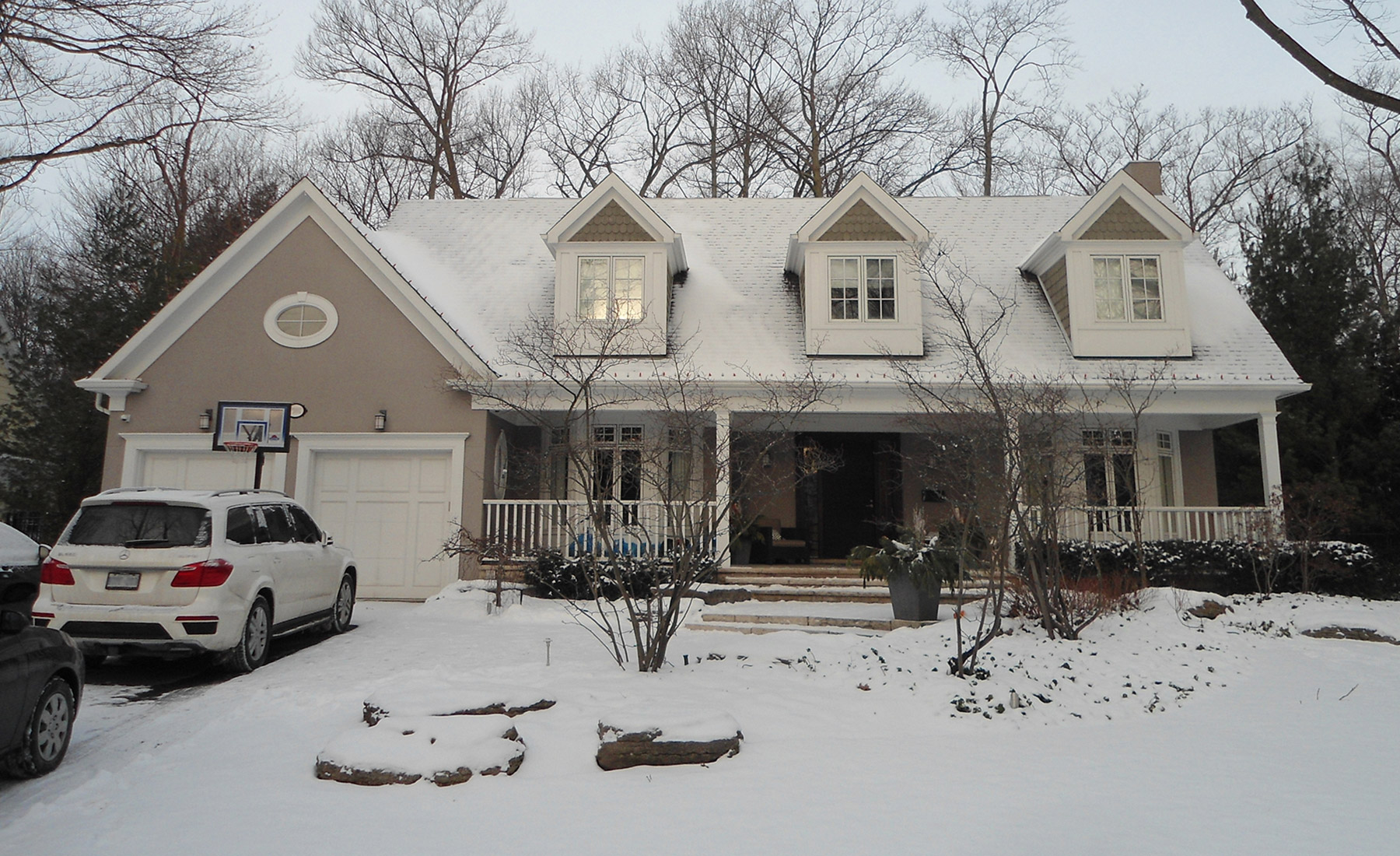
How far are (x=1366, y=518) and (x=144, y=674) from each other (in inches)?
638

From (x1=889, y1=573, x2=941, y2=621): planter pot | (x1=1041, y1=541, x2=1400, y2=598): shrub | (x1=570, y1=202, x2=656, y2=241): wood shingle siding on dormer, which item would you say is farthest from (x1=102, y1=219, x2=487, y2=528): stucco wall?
(x1=1041, y1=541, x2=1400, y2=598): shrub

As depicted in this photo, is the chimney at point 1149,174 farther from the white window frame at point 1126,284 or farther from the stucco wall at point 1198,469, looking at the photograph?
the stucco wall at point 1198,469

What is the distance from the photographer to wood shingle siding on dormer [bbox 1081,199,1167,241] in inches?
515

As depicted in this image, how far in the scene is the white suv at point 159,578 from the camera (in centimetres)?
675

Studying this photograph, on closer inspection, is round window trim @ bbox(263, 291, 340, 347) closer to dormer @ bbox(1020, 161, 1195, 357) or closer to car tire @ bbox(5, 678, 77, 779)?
car tire @ bbox(5, 678, 77, 779)

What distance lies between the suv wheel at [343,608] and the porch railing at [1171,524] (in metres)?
8.91

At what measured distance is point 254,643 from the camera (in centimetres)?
745

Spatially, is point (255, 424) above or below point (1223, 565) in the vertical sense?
above

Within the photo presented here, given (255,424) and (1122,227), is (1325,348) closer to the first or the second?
(1122,227)

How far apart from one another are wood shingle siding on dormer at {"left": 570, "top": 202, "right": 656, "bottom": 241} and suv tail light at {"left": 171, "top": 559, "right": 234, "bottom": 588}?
304 inches

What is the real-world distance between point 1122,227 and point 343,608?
39.4 ft

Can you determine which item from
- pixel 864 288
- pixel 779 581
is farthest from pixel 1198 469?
pixel 779 581

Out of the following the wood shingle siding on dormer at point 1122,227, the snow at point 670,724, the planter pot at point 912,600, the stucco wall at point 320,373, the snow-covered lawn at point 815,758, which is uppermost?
the wood shingle siding on dormer at point 1122,227

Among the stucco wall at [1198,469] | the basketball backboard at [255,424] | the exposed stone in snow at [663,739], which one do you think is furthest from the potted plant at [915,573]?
the basketball backboard at [255,424]
